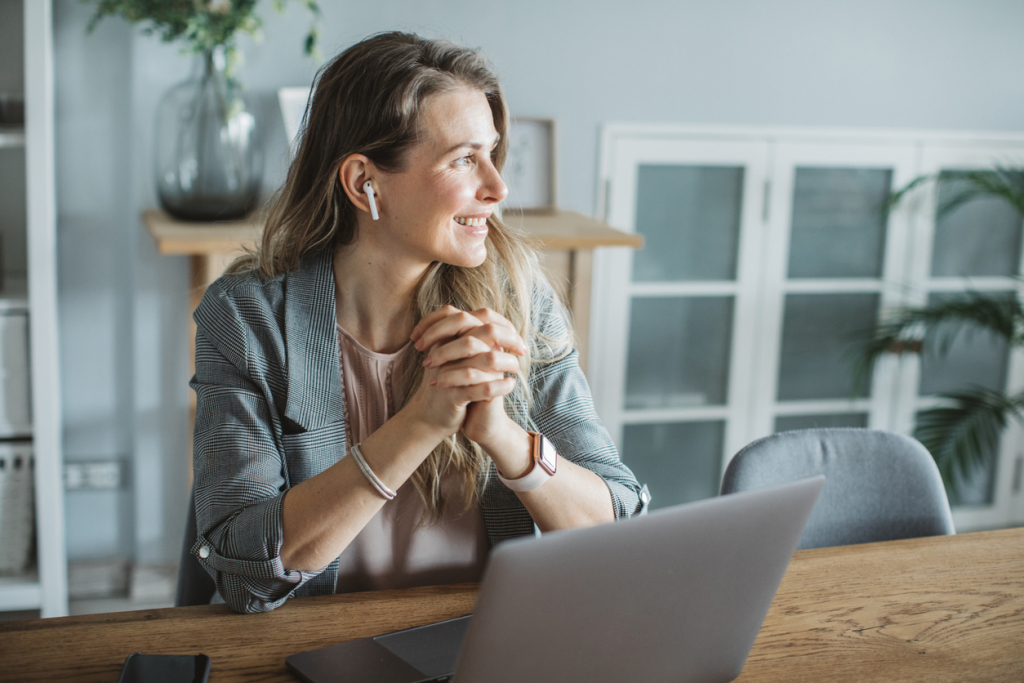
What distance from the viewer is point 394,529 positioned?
1.32 metres

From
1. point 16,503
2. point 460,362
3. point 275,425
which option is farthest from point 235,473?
point 16,503

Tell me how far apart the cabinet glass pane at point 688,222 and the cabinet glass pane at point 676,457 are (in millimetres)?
527

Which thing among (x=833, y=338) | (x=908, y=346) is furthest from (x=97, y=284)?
(x=908, y=346)

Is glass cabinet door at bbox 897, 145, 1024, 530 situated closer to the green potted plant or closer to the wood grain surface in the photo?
the wood grain surface

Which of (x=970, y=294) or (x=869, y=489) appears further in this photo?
(x=970, y=294)

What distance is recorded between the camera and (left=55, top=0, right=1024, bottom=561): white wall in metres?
2.34

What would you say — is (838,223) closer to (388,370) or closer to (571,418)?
(571,418)

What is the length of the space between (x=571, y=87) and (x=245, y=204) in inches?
39.7

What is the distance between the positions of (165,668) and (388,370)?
0.55 meters

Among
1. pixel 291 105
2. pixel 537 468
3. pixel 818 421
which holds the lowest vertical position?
pixel 818 421

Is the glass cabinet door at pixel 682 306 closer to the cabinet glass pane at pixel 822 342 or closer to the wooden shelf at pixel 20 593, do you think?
the cabinet glass pane at pixel 822 342

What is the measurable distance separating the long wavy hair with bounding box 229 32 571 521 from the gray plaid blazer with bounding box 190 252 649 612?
4cm

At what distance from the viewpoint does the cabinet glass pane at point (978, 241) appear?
10.0ft

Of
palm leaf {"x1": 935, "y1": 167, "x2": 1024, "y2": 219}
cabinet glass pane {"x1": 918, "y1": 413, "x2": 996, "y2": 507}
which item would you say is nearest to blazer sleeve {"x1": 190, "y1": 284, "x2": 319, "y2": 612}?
palm leaf {"x1": 935, "y1": 167, "x2": 1024, "y2": 219}
